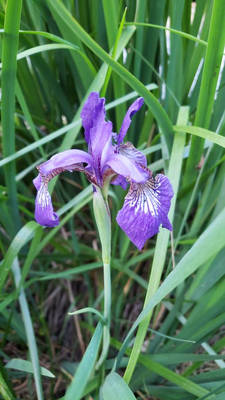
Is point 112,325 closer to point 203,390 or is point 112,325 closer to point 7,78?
point 203,390

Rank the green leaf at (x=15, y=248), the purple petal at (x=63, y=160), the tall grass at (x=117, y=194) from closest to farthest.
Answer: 1. the purple petal at (x=63, y=160)
2. the tall grass at (x=117, y=194)
3. the green leaf at (x=15, y=248)

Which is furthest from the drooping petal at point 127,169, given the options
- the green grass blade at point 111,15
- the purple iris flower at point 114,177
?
the green grass blade at point 111,15

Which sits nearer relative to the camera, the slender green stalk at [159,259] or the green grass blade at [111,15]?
the slender green stalk at [159,259]

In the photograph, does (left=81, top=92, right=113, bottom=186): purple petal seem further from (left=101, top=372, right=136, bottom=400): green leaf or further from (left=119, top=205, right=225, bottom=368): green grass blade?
(left=101, top=372, right=136, bottom=400): green leaf

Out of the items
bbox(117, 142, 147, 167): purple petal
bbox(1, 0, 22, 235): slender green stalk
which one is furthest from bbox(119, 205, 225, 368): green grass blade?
bbox(1, 0, 22, 235): slender green stalk

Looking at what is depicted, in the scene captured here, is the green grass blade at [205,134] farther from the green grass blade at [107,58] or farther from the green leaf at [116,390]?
the green leaf at [116,390]

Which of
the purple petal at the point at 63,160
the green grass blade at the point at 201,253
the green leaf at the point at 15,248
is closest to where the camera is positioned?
the green grass blade at the point at 201,253
